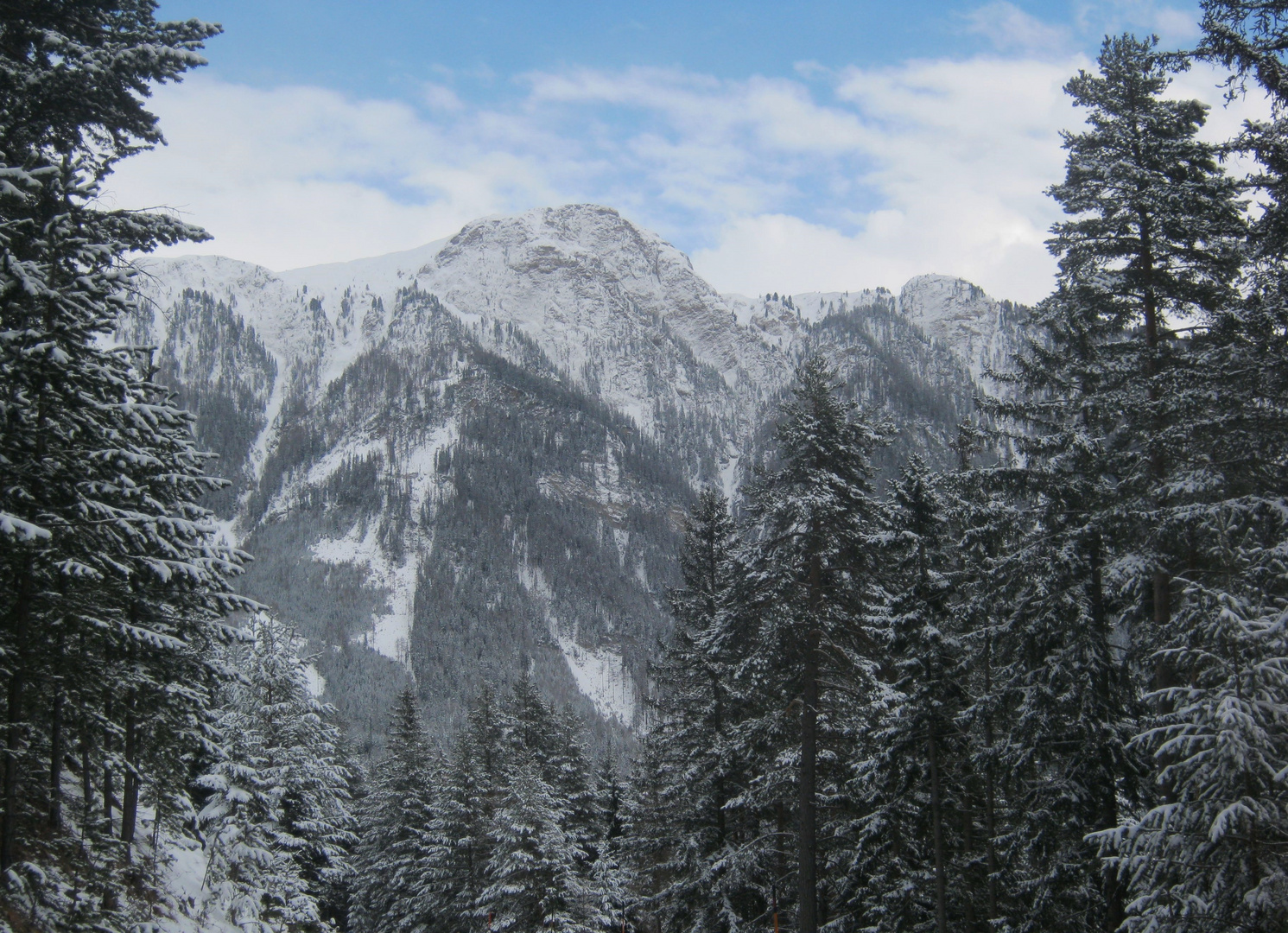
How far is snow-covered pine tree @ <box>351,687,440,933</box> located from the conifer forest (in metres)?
11.7

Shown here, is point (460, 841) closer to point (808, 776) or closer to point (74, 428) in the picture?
point (808, 776)

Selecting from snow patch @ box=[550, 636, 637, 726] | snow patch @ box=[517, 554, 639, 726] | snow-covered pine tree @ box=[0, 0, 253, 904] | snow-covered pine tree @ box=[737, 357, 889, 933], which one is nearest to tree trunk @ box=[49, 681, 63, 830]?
snow-covered pine tree @ box=[0, 0, 253, 904]

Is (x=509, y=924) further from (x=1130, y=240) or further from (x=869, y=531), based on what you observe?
(x=1130, y=240)

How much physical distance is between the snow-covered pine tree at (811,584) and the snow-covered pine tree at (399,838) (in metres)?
22.1

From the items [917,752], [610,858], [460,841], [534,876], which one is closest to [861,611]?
[917,752]

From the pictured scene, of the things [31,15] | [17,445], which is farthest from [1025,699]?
[31,15]

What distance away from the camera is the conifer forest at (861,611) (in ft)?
30.2

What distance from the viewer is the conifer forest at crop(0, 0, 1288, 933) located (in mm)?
9211

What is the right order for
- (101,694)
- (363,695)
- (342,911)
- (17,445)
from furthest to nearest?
(363,695) → (342,911) → (101,694) → (17,445)

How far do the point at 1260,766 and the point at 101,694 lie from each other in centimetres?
1398

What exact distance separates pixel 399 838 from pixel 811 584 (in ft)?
97.2

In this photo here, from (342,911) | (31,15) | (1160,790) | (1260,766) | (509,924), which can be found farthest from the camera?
(342,911)

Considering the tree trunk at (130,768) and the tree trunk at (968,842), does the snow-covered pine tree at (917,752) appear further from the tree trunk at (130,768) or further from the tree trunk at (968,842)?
the tree trunk at (130,768)

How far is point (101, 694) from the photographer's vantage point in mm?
9984
